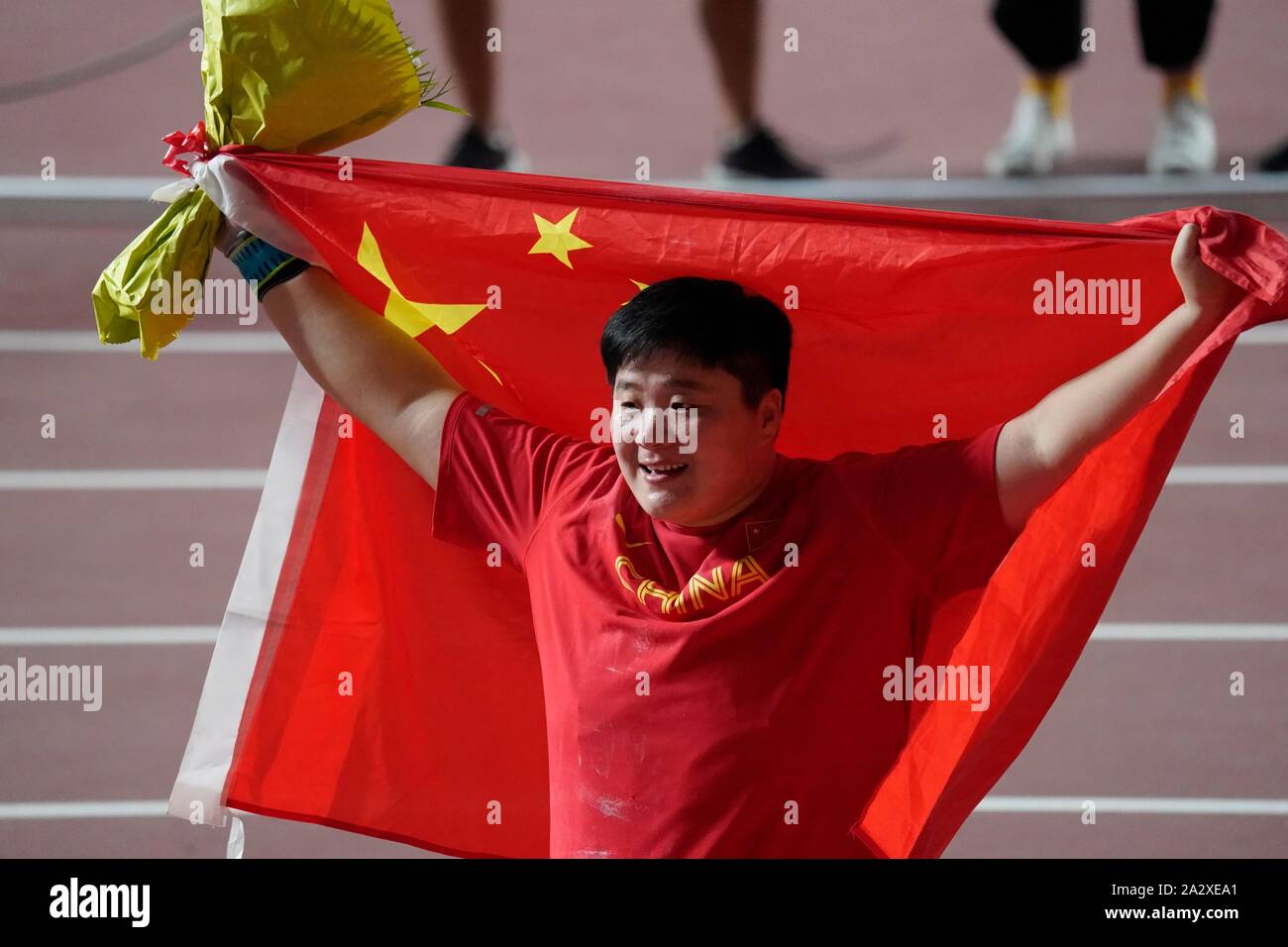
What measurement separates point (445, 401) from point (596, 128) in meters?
4.11

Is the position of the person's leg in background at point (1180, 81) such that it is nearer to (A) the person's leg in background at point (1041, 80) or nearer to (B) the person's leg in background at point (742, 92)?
(A) the person's leg in background at point (1041, 80)

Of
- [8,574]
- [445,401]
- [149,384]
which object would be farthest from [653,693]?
[149,384]

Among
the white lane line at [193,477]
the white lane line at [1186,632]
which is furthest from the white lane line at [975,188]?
the white lane line at [1186,632]

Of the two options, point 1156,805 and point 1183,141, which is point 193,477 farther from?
point 1183,141

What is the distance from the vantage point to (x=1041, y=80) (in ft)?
17.0

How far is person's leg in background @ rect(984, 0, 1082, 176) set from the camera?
5137 mm

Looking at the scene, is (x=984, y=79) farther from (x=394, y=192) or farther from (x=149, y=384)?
(x=394, y=192)

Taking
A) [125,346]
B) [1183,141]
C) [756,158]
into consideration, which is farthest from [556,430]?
[125,346]

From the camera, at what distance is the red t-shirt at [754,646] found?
2236 mm

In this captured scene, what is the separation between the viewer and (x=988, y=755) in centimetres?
244

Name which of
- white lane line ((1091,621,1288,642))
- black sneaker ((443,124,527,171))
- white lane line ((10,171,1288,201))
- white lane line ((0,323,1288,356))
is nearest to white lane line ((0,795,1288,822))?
white lane line ((1091,621,1288,642))

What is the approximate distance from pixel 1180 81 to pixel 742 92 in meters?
1.39

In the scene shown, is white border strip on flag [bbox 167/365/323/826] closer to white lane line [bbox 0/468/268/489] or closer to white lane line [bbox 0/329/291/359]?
white lane line [bbox 0/468/268/489]

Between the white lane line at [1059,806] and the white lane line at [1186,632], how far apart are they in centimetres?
55
